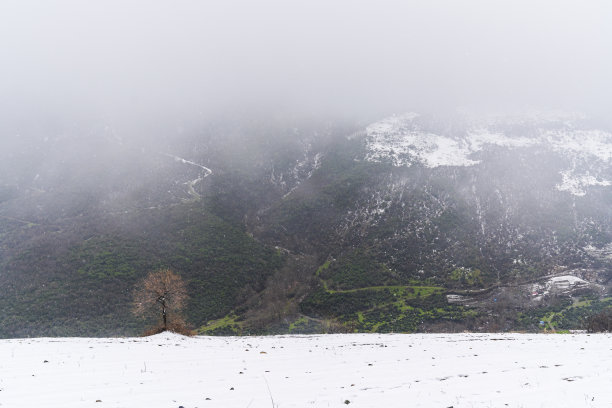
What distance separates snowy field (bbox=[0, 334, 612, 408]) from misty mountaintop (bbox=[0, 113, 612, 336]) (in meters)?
90.3

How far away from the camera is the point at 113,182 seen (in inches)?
7067

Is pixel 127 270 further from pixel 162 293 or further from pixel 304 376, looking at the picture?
pixel 304 376

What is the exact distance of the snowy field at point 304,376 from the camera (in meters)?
9.24

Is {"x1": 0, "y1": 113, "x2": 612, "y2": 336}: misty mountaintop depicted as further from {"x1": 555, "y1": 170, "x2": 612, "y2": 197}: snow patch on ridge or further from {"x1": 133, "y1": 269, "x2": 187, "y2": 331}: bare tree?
{"x1": 133, "y1": 269, "x2": 187, "y2": 331}: bare tree

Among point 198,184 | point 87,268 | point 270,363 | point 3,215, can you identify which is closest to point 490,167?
point 198,184

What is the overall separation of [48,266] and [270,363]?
131 meters

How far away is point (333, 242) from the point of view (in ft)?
543

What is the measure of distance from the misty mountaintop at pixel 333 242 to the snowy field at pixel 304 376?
90347 mm

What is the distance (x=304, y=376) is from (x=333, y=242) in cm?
15382

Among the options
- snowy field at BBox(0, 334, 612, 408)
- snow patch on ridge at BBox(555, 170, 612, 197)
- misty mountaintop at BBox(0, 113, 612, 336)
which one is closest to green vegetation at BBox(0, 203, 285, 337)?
misty mountaintop at BBox(0, 113, 612, 336)

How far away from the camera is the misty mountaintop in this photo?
367 ft

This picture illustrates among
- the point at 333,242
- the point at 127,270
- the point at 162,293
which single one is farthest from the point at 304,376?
the point at 333,242

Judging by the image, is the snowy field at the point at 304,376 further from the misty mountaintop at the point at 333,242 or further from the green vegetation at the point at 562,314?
the green vegetation at the point at 562,314

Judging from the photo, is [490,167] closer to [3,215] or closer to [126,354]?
[126,354]
